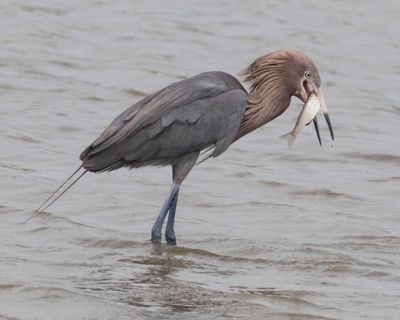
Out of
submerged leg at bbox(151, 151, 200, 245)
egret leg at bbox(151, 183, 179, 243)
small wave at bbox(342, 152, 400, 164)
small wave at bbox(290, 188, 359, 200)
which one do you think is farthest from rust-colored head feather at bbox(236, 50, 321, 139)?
small wave at bbox(342, 152, 400, 164)

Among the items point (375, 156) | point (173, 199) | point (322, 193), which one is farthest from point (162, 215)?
point (375, 156)

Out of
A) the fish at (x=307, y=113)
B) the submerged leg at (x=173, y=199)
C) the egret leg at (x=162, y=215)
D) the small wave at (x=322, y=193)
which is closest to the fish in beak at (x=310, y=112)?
the fish at (x=307, y=113)

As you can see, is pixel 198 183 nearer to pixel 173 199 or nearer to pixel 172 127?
pixel 173 199

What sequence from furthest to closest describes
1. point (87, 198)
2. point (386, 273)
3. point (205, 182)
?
point (205, 182) → point (87, 198) → point (386, 273)

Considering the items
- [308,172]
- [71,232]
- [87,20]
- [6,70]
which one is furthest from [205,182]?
[87,20]

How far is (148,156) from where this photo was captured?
9.43 metres

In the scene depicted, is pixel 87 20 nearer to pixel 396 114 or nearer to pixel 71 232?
pixel 396 114

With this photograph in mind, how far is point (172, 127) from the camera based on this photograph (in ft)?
30.7

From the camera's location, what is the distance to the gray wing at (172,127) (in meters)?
9.30

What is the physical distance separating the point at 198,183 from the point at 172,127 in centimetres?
236

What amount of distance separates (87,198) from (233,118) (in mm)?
1861

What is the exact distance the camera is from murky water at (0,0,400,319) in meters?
8.04

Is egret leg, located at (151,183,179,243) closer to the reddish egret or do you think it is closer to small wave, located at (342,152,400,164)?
the reddish egret

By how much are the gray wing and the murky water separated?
25.2 inches
